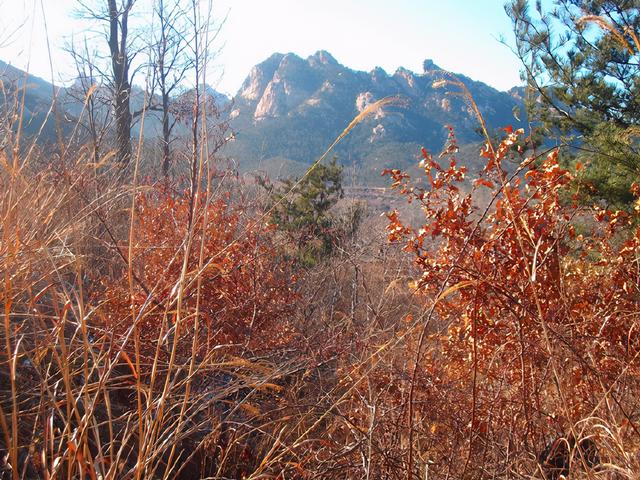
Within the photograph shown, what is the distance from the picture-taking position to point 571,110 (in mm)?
7992

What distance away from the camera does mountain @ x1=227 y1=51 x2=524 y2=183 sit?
48.3 m

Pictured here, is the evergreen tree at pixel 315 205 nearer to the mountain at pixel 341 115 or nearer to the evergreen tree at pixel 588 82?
the evergreen tree at pixel 588 82

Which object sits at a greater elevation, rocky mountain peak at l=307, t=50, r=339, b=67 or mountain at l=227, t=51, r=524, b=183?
rocky mountain peak at l=307, t=50, r=339, b=67

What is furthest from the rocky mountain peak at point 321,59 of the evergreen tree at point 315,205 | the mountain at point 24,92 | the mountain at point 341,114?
the mountain at point 24,92

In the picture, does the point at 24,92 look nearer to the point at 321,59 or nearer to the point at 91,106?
the point at 91,106

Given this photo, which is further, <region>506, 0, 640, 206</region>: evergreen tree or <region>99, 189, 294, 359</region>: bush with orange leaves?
<region>506, 0, 640, 206</region>: evergreen tree

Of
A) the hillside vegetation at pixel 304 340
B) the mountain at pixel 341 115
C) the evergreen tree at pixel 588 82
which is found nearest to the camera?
the hillside vegetation at pixel 304 340

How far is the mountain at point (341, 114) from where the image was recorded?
4834 centimetres

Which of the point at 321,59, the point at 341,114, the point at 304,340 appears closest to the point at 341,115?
the point at 341,114

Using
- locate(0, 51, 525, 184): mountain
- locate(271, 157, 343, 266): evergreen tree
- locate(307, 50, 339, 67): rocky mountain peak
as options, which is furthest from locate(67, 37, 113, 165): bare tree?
locate(307, 50, 339, 67): rocky mountain peak

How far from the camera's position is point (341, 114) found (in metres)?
72.1

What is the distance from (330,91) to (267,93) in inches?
427

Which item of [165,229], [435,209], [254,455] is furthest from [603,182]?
[254,455]

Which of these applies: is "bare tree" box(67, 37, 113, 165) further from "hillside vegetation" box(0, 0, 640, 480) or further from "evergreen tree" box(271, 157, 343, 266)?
"evergreen tree" box(271, 157, 343, 266)
